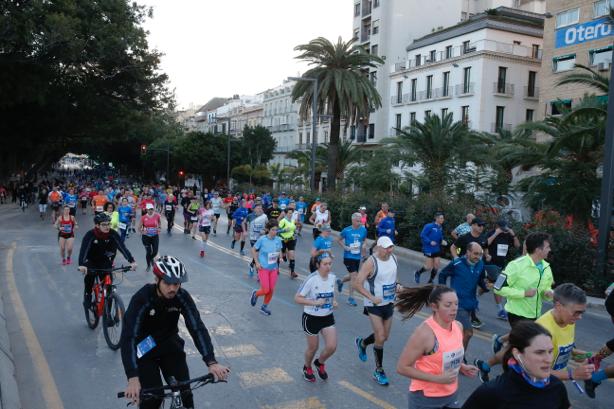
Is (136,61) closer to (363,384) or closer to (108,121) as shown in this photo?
(108,121)

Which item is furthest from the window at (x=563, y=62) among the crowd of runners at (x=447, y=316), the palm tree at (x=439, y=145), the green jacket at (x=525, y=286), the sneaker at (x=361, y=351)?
the sneaker at (x=361, y=351)

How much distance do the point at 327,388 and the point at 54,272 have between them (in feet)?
31.1

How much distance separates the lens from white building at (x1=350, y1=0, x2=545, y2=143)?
55.1 meters

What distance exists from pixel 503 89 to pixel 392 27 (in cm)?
1629

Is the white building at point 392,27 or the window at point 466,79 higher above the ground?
the white building at point 392,27

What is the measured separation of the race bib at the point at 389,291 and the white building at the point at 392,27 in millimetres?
48570

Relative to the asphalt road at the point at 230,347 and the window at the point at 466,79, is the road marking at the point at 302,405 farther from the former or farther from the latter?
the window at the point at 466,79

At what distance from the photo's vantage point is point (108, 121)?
39.0 m

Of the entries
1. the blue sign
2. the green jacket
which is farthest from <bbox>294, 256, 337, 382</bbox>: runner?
the blue sign

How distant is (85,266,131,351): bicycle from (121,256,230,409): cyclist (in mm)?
3425

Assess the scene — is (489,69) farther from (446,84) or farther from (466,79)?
(446,84)

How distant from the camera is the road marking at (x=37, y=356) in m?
5.93

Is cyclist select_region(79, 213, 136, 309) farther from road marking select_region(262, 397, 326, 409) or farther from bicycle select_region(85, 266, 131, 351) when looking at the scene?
road marking select_region(262, 397, 326, 409)

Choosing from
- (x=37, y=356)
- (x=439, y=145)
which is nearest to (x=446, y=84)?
(x=439, y=145)
